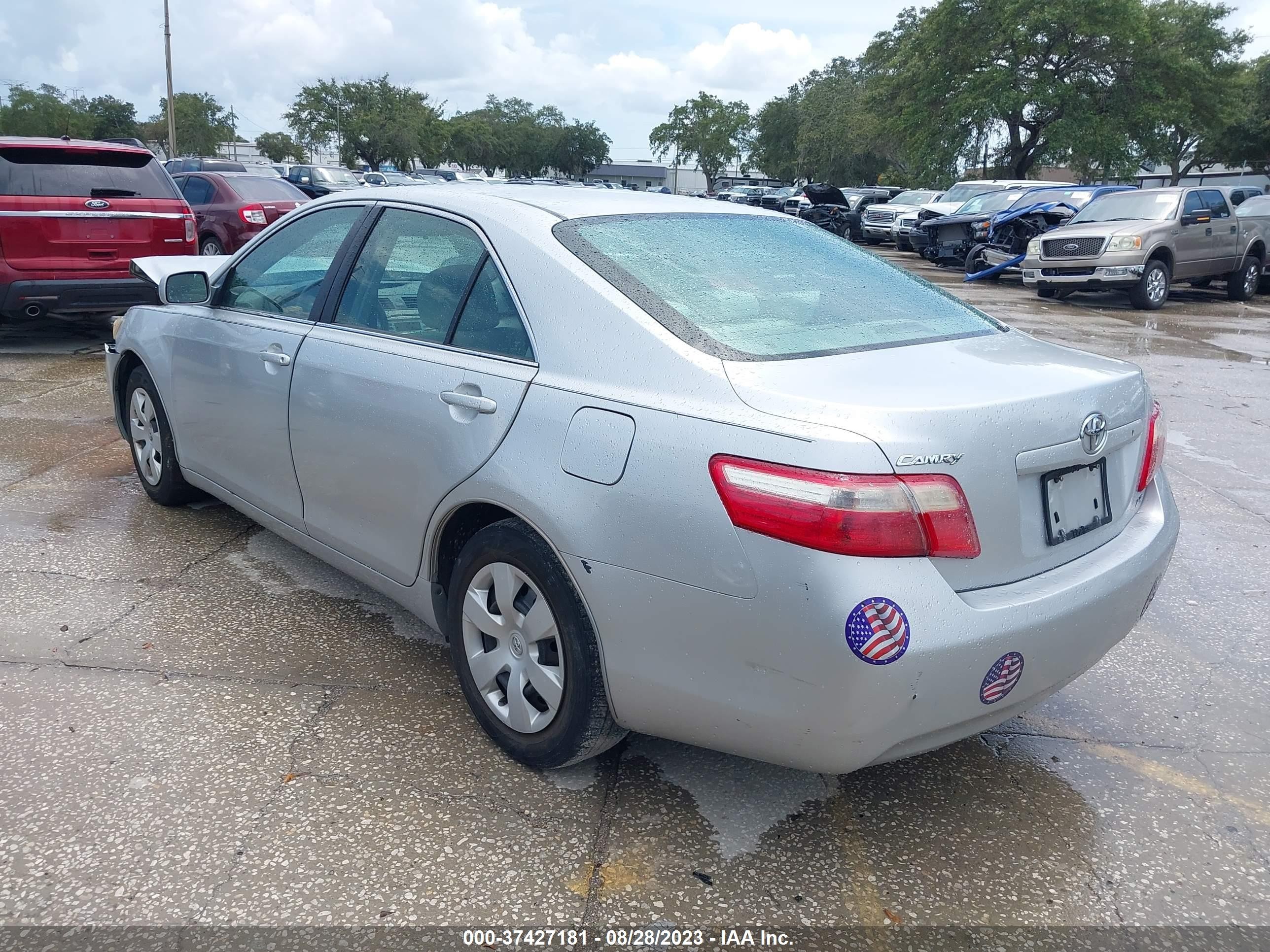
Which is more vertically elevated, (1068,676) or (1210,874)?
(1068,676)

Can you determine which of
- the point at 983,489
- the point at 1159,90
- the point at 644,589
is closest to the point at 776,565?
the point at 644,589

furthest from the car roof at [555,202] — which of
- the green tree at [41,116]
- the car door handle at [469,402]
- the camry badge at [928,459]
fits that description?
the green tree at [41,116]

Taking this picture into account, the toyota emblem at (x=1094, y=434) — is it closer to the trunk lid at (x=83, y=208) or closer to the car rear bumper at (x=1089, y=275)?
the trunk lid at (x=83, y=208)

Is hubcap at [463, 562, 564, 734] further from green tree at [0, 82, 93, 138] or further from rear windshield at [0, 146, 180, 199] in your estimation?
green tree at [0, 82, 93, 138]

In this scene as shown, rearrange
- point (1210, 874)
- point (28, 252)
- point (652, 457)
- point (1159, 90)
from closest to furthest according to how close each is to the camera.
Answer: point (652, 457) → point (1210, 874) → point (28, 252) → point (1159, 90)

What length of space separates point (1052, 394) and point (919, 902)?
124 centimetres

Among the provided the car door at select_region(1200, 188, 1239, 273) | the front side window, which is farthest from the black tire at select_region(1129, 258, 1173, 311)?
the front side window

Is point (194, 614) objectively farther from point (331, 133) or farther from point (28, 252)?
point (331, 133)

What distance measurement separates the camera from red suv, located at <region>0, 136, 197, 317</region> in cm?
847

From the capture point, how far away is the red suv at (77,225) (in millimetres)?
8469

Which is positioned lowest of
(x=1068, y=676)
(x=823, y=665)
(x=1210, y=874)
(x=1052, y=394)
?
(x=1210, y=874)

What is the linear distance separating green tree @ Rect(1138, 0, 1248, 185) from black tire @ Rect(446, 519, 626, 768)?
38.4 meters

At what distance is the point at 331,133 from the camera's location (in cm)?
7306

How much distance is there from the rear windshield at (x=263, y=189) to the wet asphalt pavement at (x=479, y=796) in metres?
11.1
